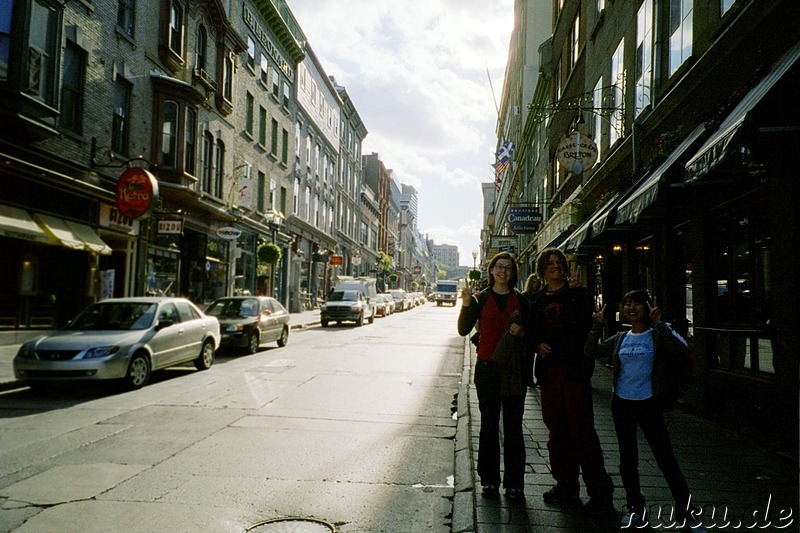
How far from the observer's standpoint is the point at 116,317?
425 inches

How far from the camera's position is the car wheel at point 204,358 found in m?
12.3

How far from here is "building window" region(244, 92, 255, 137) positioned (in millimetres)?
28688

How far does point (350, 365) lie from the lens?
1342 cm

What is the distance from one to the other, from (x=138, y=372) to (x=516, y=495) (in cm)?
763

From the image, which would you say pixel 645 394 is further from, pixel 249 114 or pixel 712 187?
pixel 249 114

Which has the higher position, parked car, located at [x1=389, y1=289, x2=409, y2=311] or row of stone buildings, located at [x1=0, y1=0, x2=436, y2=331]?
row of stone buildings, located at [x1=0, y1=0, x2=436, y2=331]

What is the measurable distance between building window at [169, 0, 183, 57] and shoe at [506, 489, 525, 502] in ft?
66.0

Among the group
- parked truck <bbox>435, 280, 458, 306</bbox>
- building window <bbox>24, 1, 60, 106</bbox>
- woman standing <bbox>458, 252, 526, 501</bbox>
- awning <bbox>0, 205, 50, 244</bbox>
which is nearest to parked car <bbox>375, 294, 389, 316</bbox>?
awning <bbox>0, 205, 50, 244</bbox>

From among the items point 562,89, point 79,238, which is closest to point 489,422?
point 79,238

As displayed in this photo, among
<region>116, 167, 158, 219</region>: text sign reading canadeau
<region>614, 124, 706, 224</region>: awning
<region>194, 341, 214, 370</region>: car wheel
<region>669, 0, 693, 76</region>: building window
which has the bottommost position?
<region>194, 341, 214, 370</region>: car wheel

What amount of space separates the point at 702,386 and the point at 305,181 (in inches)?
1334

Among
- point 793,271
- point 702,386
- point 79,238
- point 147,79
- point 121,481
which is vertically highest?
point 147,79

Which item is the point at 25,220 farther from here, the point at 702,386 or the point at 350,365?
the point at 702,386

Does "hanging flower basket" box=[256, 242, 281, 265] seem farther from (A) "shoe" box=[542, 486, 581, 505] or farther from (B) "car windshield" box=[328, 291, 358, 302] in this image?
(A) "shoe" box=[542, 486, 581, 505]
